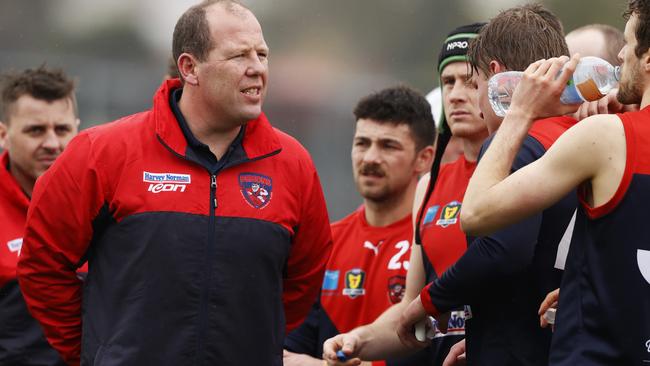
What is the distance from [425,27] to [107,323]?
35.7ft

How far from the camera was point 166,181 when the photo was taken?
4383 millimetres

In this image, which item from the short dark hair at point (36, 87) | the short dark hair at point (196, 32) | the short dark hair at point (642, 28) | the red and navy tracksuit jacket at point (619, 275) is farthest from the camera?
the short dark hair at point (36, 87)

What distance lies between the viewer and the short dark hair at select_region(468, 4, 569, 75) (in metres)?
4.09

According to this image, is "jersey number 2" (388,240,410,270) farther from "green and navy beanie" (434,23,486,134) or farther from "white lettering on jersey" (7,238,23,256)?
"white lettering on jersey" (7,238,23,256)

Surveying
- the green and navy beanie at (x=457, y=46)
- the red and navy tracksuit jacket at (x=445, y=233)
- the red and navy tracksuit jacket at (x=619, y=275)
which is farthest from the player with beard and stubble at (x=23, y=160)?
the red and navy tracksuit jacket at (x=619, y=275)

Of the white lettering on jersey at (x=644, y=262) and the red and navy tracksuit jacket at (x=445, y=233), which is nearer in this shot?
the white lettering on jersey at (x=644, y=262)

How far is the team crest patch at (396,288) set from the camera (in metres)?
5.65

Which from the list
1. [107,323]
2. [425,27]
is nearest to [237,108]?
[107,323]

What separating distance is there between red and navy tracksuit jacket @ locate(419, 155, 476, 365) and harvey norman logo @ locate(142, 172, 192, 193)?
1.11m

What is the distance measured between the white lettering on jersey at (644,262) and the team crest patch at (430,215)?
1700 millimetres

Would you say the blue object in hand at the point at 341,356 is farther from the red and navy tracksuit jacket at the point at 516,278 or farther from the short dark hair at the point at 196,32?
the short dark hair at the point at 196,32

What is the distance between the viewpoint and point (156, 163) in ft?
14.5

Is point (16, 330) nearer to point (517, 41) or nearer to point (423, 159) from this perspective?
point (423, 159)

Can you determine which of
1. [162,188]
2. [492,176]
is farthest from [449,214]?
[492,176]
